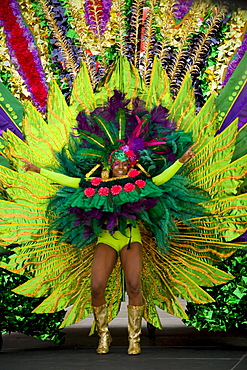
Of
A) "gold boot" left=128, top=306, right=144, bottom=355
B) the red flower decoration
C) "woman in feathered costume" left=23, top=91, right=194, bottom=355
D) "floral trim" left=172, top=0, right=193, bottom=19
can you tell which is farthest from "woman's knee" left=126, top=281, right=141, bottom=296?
"floral trim" left=172, top=0, right=193, bottom=19

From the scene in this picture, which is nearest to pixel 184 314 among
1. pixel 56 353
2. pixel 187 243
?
pixel 187 243

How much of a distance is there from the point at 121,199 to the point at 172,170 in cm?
43

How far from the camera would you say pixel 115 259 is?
555 cm

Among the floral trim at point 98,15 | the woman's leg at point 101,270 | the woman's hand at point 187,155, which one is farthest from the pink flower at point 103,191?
the floral trim at point 98,15

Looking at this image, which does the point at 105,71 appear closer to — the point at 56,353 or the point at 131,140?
the point at 131,140

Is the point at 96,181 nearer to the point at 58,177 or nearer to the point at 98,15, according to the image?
the point at 58,177

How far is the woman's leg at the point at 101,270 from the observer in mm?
5395

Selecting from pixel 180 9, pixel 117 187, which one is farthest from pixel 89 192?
pixel 180 9

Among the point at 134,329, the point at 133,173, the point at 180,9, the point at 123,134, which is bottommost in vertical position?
the point at 134,329

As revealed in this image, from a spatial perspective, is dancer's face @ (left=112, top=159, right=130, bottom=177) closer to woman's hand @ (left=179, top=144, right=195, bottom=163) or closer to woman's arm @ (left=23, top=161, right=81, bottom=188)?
woman's arm @ (left=23, top=161, right=81, bottom=188)

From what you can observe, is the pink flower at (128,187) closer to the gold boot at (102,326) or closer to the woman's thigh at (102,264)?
the woman's thigh at (102,264)

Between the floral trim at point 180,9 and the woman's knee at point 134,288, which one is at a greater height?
the floral trim at point 180,9

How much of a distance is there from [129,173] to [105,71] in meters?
1.35

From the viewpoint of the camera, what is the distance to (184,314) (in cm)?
565
